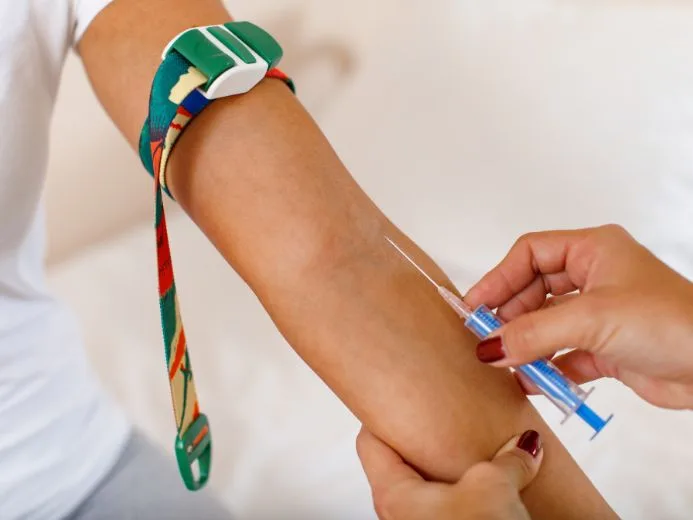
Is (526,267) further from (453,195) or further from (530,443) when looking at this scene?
(453,195)

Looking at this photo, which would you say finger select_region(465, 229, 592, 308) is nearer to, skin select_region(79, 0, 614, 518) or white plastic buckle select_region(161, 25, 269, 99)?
skin select_region(79, 0, 614, 518)

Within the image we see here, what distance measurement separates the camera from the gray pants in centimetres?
85

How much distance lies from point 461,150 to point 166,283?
32.8 inches

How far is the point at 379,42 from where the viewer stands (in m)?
1.52

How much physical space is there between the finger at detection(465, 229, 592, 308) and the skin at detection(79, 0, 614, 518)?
5cm

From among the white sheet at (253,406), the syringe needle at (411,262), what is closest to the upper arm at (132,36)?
the syringe needle at (411,262)

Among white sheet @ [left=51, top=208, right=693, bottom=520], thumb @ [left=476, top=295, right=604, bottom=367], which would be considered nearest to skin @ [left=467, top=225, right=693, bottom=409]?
thumb @ [left=476, top=295, right=604, bottom=367]

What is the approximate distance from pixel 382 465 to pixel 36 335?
385 millimetres

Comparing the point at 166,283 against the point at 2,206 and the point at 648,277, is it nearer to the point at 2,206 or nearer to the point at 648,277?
the point at 2,206

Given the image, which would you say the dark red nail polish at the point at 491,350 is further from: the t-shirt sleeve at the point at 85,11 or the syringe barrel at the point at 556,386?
the t-shirt sleeve at the point at 85,11

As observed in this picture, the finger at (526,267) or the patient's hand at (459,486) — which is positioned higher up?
the finger at (526,267)

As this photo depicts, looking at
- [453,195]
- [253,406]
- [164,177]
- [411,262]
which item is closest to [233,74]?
[164,177]

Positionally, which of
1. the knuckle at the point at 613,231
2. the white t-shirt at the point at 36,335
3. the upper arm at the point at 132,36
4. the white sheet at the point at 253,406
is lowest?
the white sheet at the point at 253,406

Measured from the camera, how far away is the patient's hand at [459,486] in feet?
1.82
